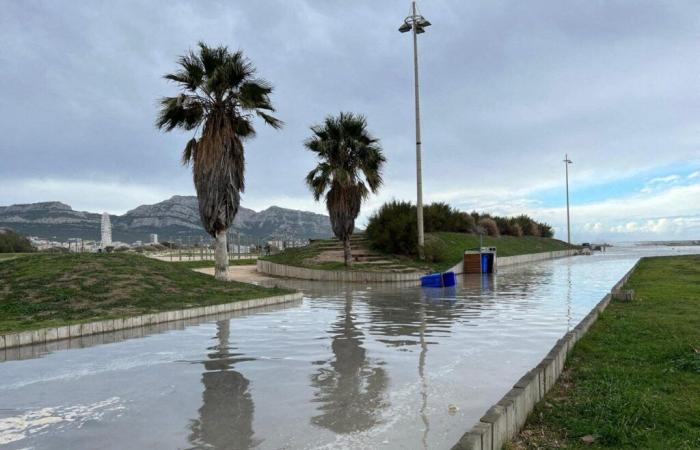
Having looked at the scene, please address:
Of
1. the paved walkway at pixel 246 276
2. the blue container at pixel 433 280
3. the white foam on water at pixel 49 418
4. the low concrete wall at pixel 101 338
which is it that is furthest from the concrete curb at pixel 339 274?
Answer: the white foam on water at pixel 49 418

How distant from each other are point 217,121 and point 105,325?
1096 cm

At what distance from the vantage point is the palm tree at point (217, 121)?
20531 mm

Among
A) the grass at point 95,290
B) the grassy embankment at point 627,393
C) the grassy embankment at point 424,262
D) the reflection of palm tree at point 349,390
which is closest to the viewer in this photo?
the grassy embankment at point 627,393

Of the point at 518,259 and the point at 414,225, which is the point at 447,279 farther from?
the point at 518,259

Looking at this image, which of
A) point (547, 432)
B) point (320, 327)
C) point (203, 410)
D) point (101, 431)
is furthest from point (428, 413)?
point (320, 327)

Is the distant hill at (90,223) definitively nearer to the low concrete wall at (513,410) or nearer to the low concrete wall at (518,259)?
the low concrete wall at (518,259)

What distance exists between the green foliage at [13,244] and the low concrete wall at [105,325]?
3252 cm

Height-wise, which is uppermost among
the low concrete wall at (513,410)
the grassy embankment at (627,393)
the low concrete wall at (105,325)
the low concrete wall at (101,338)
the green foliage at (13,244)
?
the green foliage at (13,244)

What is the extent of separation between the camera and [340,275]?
29.1 metres

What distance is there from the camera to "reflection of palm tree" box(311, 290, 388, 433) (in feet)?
18.6

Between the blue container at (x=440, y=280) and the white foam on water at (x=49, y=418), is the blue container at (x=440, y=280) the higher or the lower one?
the higher one

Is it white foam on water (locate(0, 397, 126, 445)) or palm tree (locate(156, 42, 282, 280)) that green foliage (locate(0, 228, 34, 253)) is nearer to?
palm tree (locate(156, 42, 282, 280))

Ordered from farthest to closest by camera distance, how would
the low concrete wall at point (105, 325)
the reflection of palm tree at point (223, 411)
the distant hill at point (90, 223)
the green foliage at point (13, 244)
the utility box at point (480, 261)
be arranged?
1. the distant hill at point (90, 223)
2. the green foliage at point (13, 244)
3. the utility box at point (480, 261)
4. the low concrete wall at point (105, 325)
5. the reflection of palm tree at point (223, 411)

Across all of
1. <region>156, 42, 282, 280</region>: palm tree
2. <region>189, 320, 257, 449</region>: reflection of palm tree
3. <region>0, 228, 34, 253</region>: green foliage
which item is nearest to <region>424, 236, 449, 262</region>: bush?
<region>156, 42, 282, 280</region>: palm tree
